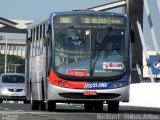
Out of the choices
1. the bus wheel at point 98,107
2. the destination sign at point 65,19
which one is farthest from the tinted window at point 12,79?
the destination sign at point 65,19

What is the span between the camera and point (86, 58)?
889 inches

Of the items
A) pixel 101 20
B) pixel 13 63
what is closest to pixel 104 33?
pixel 101 20

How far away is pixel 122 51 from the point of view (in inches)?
900

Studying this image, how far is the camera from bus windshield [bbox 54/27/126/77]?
22516 mm

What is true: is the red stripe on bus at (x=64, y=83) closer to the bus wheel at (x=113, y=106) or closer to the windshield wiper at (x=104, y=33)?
the windshield wiper at (x=104, y=33)

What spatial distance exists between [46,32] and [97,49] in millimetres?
1878

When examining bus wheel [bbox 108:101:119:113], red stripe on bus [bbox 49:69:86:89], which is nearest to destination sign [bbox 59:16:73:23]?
red stripe on bus [bbox 49:69:86:89]

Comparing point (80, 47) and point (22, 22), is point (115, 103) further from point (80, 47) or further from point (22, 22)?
→ point (22, 22)

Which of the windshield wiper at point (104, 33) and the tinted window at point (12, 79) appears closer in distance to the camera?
the windshield wiper at point (104, 33)

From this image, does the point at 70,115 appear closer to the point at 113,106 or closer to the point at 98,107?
the point at 113,106

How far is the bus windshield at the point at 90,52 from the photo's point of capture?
2252 centimetres

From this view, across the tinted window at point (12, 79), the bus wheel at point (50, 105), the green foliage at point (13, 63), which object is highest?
the green foliage at point (13, 63)

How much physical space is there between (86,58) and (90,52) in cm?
23

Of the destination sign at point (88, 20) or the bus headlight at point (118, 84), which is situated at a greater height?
the destination sign at point (88, 20)
